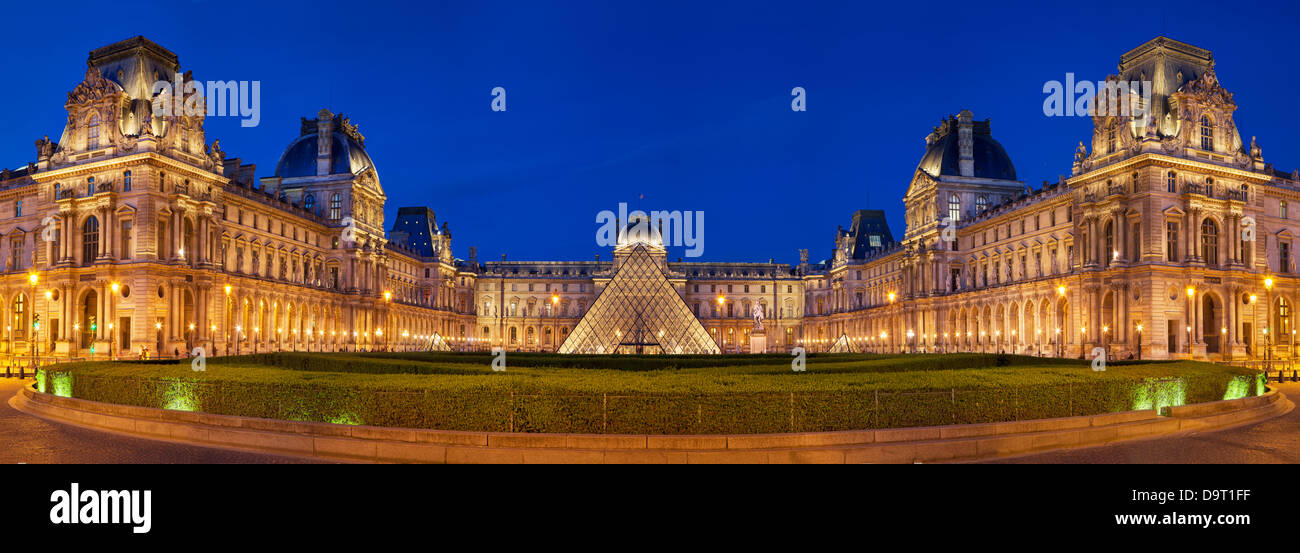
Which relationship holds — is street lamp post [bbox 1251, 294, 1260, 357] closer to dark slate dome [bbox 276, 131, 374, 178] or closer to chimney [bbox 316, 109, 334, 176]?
dark slate dome [bbox 276, 131, 374, 178]

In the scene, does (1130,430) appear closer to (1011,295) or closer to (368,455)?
(368,455)

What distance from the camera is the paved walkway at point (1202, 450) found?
1184 cm

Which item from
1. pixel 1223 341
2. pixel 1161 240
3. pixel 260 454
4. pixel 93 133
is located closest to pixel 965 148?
pixel 1161 240

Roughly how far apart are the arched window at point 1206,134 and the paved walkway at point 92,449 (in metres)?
49.6

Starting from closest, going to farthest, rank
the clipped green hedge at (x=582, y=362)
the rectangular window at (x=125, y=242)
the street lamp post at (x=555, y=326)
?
the clipped green hedge at (x=582, y=362) → the rectangular window at (x=125, y=242) → the street lamp post at (x=555, y=326)

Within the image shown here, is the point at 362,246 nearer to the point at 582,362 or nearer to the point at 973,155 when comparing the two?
the point at 582,362

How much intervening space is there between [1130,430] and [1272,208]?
148ft

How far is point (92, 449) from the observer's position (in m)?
12.6

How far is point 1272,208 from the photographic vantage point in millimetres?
48312

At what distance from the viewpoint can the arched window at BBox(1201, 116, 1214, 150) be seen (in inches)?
1773

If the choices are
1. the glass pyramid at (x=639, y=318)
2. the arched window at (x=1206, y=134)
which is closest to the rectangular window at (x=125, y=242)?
the glass pyramid at (x=639, y=318)

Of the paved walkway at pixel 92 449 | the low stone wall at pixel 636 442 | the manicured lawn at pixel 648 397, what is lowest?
the paved walkway at pixel 92 449

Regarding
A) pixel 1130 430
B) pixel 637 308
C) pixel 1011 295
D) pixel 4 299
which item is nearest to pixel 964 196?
pixel 1011 295

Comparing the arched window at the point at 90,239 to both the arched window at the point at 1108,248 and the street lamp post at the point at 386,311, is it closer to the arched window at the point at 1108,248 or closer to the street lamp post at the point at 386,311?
the street lamp post at the point at 386,311
